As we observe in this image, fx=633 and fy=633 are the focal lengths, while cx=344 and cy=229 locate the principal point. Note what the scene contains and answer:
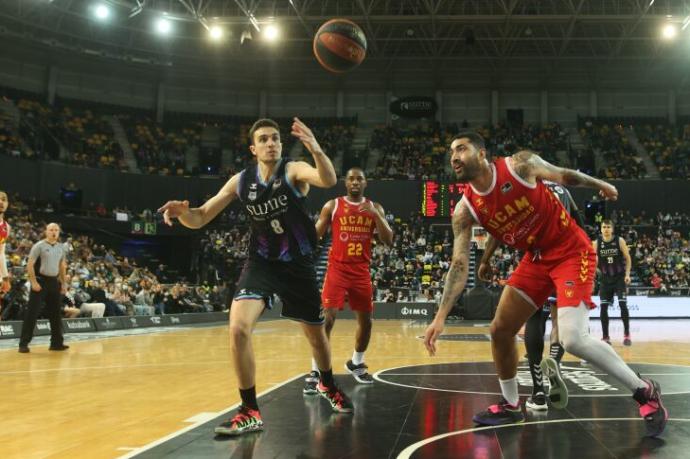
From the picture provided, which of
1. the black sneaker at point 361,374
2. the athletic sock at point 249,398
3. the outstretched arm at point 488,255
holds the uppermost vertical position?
the outstretched arm at point 488,255

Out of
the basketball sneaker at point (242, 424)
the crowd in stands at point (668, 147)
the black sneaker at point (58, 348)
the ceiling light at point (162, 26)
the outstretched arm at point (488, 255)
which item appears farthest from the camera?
the crowd in stands at point (668, 147)

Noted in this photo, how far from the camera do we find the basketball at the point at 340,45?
868 centimetres

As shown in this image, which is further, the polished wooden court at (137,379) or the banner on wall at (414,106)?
the banner on wall at (414,106)

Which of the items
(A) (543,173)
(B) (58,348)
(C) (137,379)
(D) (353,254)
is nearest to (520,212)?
(A) (543,173)

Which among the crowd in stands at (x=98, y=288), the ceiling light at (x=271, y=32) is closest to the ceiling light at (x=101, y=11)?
the ceiling light at (x=271, y=32)

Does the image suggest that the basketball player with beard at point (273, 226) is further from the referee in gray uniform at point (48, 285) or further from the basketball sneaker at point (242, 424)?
the referee in gray uniform at point (48, 285)

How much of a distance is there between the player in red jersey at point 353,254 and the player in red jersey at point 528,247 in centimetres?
229

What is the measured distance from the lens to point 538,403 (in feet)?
16.8

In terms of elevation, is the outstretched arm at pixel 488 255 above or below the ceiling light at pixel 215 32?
below

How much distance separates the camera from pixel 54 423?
4641mm

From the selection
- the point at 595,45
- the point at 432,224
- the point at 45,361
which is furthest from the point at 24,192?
the point at 595,45

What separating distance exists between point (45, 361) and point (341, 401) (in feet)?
18.3

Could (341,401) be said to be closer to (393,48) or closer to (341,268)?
(341,268)

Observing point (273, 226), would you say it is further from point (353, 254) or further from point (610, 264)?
point (610, 264)
